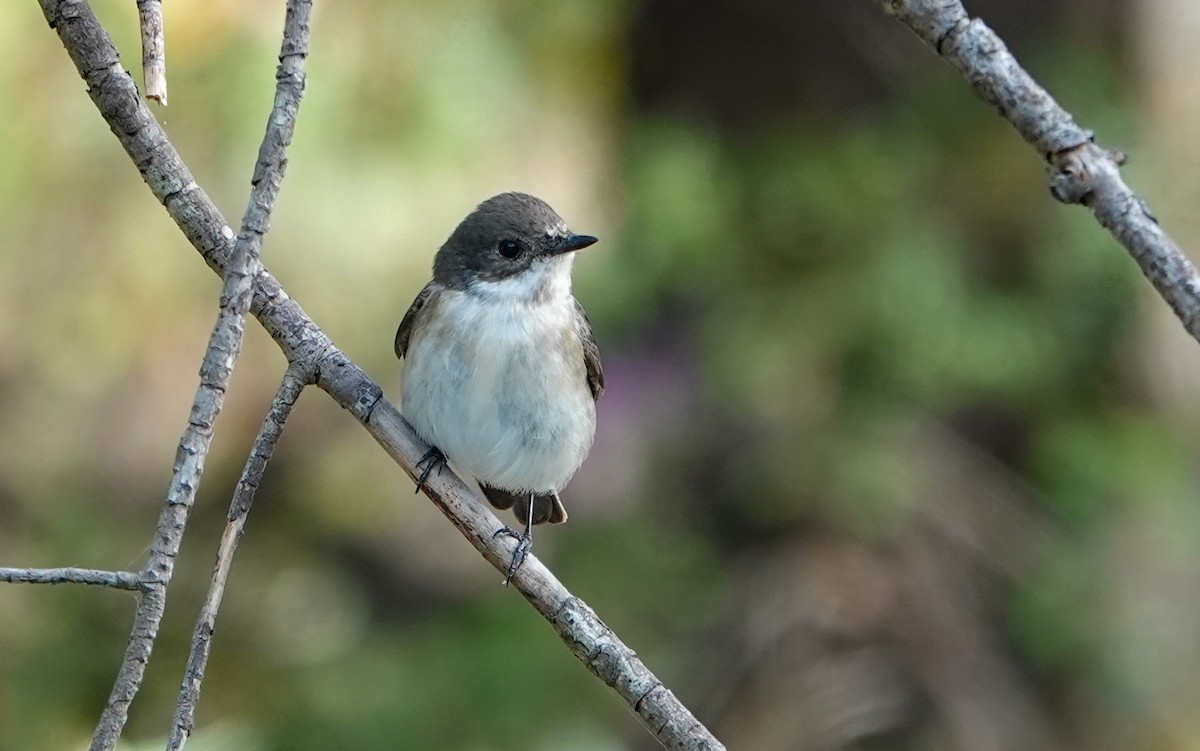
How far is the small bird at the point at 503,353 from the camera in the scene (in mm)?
3293

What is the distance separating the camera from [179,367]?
4.32m

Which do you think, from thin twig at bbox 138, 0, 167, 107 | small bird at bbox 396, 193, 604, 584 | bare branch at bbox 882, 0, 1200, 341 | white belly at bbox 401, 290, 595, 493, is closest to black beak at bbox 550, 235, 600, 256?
small bird at bbox 396, 193, 604, 584

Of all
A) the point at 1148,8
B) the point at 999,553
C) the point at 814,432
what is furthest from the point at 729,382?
the point at 1148,8

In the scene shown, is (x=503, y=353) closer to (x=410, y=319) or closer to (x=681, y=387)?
(x=410, y=319)

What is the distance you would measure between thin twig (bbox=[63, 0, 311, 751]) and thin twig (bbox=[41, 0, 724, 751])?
0.43 metres

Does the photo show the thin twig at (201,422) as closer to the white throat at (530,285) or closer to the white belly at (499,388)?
the white belly at (499,388)

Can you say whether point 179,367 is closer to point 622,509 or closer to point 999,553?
point 622,509

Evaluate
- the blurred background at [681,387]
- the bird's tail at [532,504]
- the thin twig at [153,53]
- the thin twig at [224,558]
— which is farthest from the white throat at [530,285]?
the thin twig at [153,53]

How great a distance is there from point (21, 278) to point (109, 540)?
0.92 metres

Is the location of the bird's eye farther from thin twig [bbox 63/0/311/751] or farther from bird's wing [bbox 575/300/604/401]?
thin twig [bbox 63/0/311/751]

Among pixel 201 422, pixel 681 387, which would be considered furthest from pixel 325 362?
pixel 681 387

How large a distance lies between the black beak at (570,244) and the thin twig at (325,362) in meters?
1.16

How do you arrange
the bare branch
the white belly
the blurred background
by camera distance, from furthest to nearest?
the blurred background < the white belly < the bare branch

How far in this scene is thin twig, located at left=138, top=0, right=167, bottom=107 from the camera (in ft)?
5.74
